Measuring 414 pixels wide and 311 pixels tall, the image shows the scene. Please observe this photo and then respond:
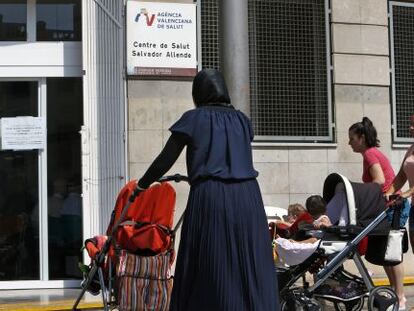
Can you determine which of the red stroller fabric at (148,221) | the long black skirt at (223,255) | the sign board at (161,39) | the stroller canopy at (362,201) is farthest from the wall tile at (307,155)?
the long black skirt at (223,255)

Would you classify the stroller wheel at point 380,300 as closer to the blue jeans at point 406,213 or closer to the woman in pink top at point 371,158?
the blue jeans at point 406,213

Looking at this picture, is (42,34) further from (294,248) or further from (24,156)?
(294,248)

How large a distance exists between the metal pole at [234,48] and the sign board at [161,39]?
23.4 inches

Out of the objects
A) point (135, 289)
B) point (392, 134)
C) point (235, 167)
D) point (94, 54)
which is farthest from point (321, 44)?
point (235, 167)

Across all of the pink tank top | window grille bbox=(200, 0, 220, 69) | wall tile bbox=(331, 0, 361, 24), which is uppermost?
wall tile bbox=(331, 0, 361, 24)

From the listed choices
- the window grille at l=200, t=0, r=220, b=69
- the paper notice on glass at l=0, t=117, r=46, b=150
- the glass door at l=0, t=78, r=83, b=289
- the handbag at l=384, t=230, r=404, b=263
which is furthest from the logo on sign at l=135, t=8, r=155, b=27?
the handbag at l=384, t=230, r=404, b=263

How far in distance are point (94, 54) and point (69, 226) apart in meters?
2.17

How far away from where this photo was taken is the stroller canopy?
6559 millimetres

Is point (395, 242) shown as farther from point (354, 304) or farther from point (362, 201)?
point (354, 304)

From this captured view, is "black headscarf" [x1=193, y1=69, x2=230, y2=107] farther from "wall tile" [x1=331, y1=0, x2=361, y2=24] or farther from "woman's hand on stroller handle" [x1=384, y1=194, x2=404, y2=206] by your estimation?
"wall tile" [x1=331, y1=0, x2=361, y2=24]

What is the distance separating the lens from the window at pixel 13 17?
9.34m

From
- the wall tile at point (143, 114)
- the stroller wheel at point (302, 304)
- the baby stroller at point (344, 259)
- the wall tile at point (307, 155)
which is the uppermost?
the wall tile at point (143, 114)

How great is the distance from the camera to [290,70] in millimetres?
10102

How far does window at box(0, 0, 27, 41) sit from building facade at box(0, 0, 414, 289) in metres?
0.01
